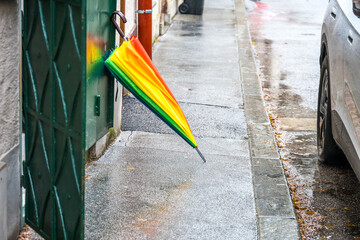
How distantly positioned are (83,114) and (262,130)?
4553mm

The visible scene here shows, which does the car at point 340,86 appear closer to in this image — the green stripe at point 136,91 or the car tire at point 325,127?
the car tire at point 325,127

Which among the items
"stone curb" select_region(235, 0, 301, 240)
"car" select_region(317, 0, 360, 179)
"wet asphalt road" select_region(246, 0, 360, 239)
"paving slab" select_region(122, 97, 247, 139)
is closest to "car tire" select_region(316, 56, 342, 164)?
"car" select_region(317, 0, 360, 179)

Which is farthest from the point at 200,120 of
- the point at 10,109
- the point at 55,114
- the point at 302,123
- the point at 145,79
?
the point at 55,114

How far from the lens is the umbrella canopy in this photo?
6004 millimetres

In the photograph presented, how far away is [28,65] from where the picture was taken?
4.55 metres

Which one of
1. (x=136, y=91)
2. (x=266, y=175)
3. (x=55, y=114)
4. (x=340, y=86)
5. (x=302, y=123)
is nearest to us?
(x=55, y=114)

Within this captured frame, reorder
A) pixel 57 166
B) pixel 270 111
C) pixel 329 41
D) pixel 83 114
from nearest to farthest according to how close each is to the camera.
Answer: pixel 83 114 < pixel 57 166 < pixel 329 41 < pixel 270 111

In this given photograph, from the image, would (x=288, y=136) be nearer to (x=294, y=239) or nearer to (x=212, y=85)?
(x=212, y=85)

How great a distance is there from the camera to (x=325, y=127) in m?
6.32

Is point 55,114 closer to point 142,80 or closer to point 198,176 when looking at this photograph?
point 142,80

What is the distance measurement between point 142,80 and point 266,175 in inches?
59.9

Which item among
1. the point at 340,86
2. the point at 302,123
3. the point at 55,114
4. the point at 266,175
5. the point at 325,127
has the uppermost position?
the point at 55,114

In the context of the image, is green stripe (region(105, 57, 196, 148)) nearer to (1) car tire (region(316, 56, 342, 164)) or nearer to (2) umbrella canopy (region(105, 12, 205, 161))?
A: (2) umbrella canopy (region(105, 12, 205, 161))

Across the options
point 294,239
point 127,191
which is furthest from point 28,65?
point 294,239
